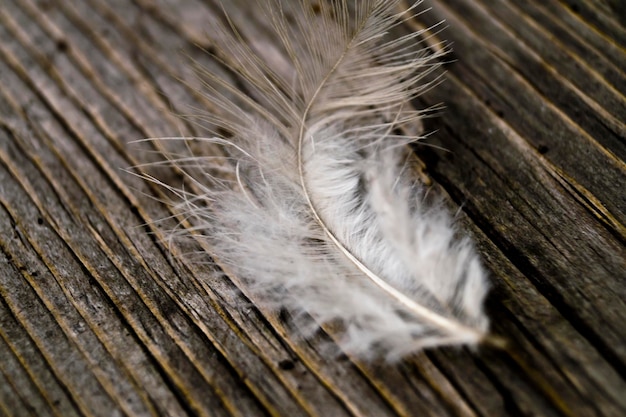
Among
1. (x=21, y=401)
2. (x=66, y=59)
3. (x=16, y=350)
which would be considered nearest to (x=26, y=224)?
(x=16, y=350)

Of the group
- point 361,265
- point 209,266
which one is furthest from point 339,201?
point 209,266

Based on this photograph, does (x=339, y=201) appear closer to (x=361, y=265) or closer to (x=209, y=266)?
(x=361, y=265)

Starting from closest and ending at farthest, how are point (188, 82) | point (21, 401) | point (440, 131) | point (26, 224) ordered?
point (21, 401)
point (26, 224)
point (440, 131)
point (188, 82)

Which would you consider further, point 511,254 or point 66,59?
point 66,59

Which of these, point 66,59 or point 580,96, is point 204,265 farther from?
point 580,96

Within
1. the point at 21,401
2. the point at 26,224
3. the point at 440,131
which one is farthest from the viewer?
the point at 440,131
